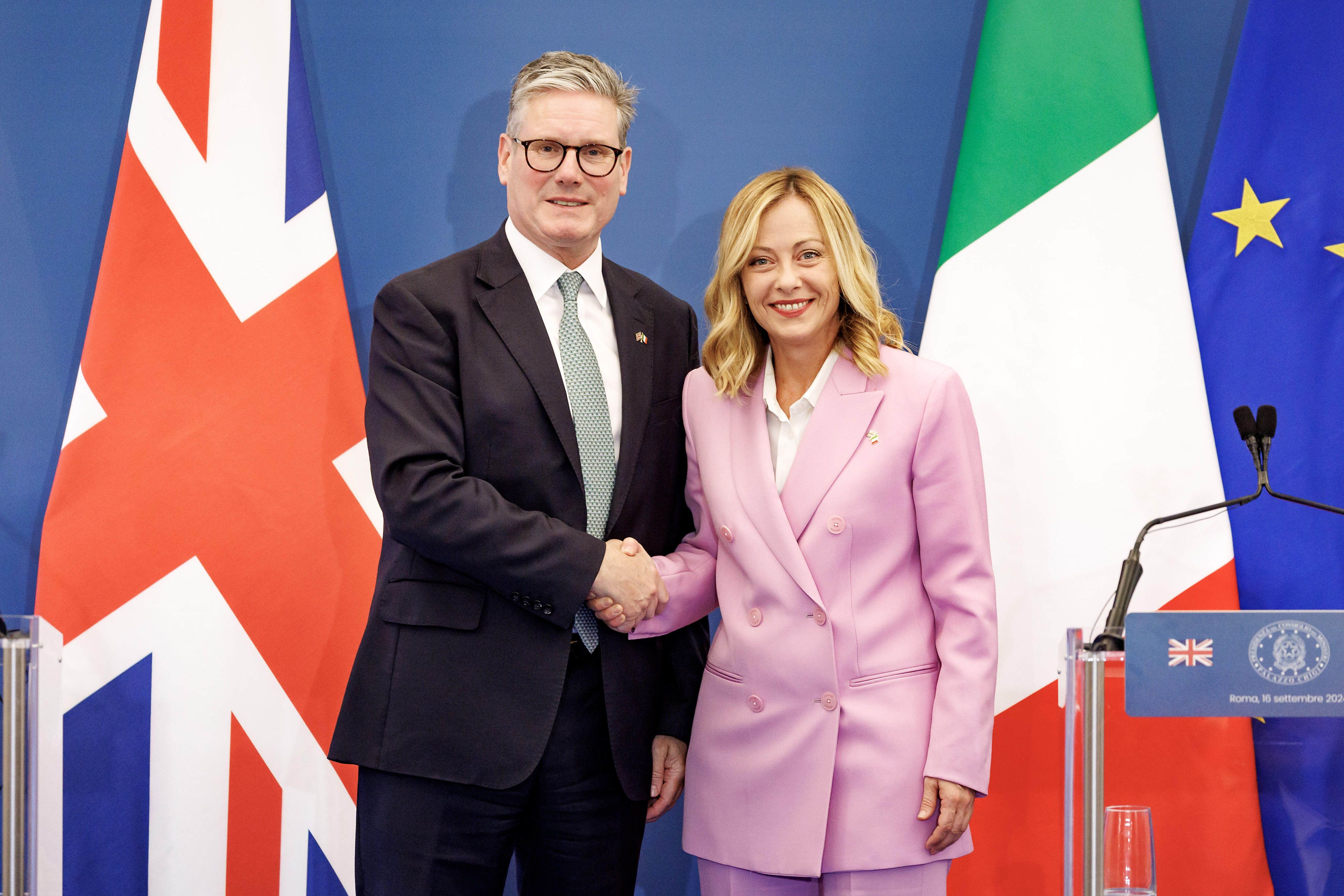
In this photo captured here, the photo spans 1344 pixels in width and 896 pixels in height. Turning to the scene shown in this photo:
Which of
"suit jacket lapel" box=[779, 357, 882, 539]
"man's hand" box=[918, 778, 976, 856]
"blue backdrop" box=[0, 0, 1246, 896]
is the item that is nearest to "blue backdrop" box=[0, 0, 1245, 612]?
"blue backdrop" box=[0, 0, 1246, 896]

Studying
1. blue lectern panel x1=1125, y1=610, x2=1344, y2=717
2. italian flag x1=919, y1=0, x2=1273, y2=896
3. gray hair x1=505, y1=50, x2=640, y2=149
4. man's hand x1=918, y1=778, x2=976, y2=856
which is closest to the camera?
blue lectern panel x1=1125, y1=610, x2=1344, y2=717

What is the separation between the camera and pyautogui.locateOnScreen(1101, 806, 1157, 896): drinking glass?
138cm

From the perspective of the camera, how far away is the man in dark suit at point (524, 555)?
1680mm

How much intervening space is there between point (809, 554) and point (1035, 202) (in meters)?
1.05

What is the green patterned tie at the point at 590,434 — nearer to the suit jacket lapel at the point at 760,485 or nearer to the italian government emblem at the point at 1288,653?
the suit jacket lapel at the point at 760,485

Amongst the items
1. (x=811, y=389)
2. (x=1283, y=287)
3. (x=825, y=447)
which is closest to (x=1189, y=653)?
(x=825, y=447)

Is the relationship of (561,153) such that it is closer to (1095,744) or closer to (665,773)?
(665,773)

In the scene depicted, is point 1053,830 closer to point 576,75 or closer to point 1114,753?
point 1114,753

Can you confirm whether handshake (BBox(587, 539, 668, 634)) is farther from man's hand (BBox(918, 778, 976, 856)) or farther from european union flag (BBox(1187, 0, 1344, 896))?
european union flag (BBox(1187, 0, 1344, 896))

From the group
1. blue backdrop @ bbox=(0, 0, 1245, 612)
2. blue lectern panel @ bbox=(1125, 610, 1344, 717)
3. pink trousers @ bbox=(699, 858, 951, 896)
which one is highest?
blue backdrop @ bbox=(0, 0, 1245, 612)

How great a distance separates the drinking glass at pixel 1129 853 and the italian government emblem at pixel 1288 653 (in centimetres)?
24

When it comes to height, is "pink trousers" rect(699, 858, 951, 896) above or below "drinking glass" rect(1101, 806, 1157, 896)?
below

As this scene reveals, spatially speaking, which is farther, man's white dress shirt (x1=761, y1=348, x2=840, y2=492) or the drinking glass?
man's white dress shirt (x1=761, y1=348, x2=840, y2=492)

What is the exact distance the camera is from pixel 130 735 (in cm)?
213
